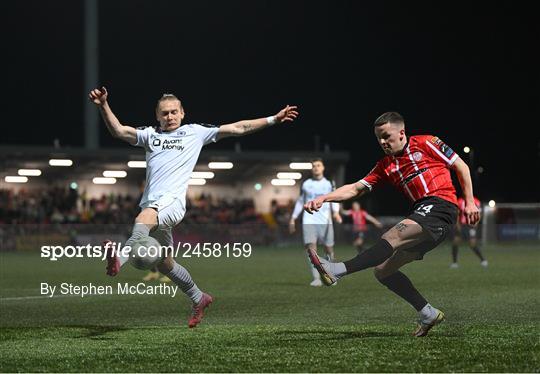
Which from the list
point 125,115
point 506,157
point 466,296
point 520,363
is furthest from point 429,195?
point 506,157

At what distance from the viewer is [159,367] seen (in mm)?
7758

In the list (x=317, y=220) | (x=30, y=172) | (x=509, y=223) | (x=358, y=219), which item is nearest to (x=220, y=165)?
(x=30, y=172)

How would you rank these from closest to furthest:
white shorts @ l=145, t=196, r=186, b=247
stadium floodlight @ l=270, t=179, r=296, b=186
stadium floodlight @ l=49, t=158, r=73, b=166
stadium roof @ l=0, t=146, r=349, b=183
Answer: white shorts @ l=145, t=196, r=186, b=247
stadium roof @ l=0, t=146, r=349, b=183
stadium floodlight @ l=49, t=158, r=73, b=166
stadium floodlight @ l=270, t=179, r=296, b=186

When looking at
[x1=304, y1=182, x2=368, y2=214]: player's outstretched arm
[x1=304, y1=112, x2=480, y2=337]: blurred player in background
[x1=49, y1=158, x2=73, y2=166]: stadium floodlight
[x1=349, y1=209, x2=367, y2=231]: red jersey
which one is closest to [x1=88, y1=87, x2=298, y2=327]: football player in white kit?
[x1=304, y1=182, x2=368, y2=214]: player's outstretched arm

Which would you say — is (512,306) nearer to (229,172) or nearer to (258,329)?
(258,329)

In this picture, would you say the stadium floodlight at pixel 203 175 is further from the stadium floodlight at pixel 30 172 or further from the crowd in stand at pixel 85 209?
the stadium floodlight at pixel 30 172

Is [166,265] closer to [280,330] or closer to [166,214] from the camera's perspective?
[166,214]

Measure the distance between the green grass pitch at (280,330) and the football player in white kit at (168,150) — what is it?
3.59 feet

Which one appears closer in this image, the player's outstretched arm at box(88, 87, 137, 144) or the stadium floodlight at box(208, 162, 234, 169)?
the player's outstretched arm at box(88, 87, 137, 144)

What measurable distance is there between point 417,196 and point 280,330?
2.15 m

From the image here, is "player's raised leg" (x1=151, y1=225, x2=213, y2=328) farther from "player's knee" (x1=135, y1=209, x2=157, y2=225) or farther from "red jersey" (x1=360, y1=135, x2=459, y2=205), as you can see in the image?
"red jersey" (x1=360, y1=135, x2=459, y2=205)

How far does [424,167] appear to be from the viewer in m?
9.41

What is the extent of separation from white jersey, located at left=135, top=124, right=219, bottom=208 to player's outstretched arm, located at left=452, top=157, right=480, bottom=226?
2879mm

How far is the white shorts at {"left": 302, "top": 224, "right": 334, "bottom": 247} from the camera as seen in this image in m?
19.2
